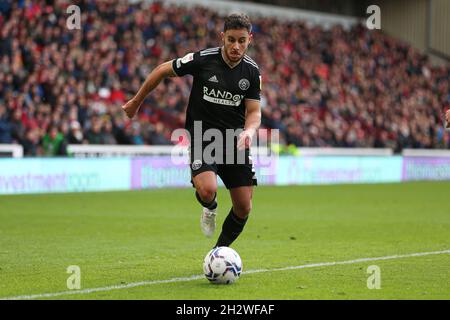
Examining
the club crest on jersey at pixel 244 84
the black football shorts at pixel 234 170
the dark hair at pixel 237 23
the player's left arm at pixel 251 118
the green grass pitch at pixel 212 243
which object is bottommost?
the green grass pitch at pixel 212 243

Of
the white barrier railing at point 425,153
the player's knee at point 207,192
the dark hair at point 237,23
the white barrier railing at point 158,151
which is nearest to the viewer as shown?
the dark hair at point 237,23

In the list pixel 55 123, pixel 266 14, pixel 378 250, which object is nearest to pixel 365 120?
pixel 266 14

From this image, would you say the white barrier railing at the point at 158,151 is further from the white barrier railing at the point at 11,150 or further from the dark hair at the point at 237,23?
the dark hair at the point at 237,23

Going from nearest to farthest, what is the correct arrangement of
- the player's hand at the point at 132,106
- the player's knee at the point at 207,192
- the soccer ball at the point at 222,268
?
the soccer ball at the point at 222,268
the player's knee at the point at 207,192
the player's hand at the point at 132,106

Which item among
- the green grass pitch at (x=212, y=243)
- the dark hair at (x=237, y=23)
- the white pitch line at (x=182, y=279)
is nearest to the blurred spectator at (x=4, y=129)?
the green grass pitch at (x=212, y=243)

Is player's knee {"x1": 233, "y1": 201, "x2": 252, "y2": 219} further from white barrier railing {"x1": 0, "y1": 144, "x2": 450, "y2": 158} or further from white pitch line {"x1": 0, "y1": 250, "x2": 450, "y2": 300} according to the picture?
white barrier railing {"x1": 0, "y1": 144, "x2": 450, "y2": 158}

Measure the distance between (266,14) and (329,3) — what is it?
5.51m

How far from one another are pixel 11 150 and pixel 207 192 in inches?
566

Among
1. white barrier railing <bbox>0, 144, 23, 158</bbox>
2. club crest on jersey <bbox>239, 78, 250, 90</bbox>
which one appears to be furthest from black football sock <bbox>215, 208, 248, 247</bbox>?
white barrier railing <bbox>0, 144, 23, 158</bbox>

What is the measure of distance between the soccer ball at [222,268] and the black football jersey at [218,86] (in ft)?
4.29

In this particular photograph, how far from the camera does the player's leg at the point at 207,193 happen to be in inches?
323

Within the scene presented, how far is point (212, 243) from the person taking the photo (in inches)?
461

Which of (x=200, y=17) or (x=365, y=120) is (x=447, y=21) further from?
(x=200, y=17)

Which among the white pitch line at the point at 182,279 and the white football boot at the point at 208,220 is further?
the white football boot at the point at 208,220
